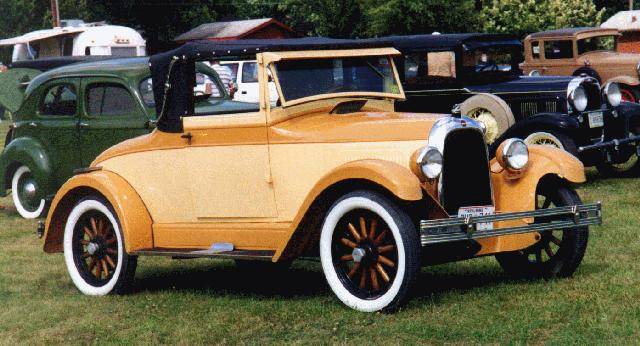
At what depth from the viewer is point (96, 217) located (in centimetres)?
826

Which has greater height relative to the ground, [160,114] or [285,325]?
[160,114]

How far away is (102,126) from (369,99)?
491cm

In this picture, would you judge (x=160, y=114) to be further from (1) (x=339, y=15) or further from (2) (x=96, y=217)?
(1) (x=339, y=15)

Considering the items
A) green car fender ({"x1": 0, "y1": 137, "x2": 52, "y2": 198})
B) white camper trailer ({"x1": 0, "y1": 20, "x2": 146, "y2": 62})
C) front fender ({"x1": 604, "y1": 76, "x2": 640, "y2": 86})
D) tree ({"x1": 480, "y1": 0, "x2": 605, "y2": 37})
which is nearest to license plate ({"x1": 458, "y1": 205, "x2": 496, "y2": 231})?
green car fender ({"x1": 0, "y1": 137, "x2": 52, "y2": 198})

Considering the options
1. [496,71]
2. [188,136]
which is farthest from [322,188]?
[496,71]

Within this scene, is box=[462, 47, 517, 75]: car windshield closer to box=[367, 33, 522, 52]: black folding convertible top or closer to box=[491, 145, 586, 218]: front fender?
box=[367, 33, 522, 52]: black folding convertible top

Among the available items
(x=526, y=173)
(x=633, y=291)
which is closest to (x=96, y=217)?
(x=526, y=173)

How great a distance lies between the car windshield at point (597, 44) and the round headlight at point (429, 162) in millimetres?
15604

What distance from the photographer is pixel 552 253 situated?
7648mm

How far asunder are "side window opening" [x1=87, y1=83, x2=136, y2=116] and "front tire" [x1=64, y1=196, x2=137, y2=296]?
3657mm

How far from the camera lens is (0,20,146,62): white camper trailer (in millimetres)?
32125

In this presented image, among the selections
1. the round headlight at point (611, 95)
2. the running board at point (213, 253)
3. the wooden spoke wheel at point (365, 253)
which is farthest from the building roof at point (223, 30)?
the wooden spoke wheel at point (365, 253)

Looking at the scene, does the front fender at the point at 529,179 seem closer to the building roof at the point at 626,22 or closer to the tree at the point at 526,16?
the building roof at the point at 626,22

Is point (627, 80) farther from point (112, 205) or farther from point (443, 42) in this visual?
point (112, 205)
